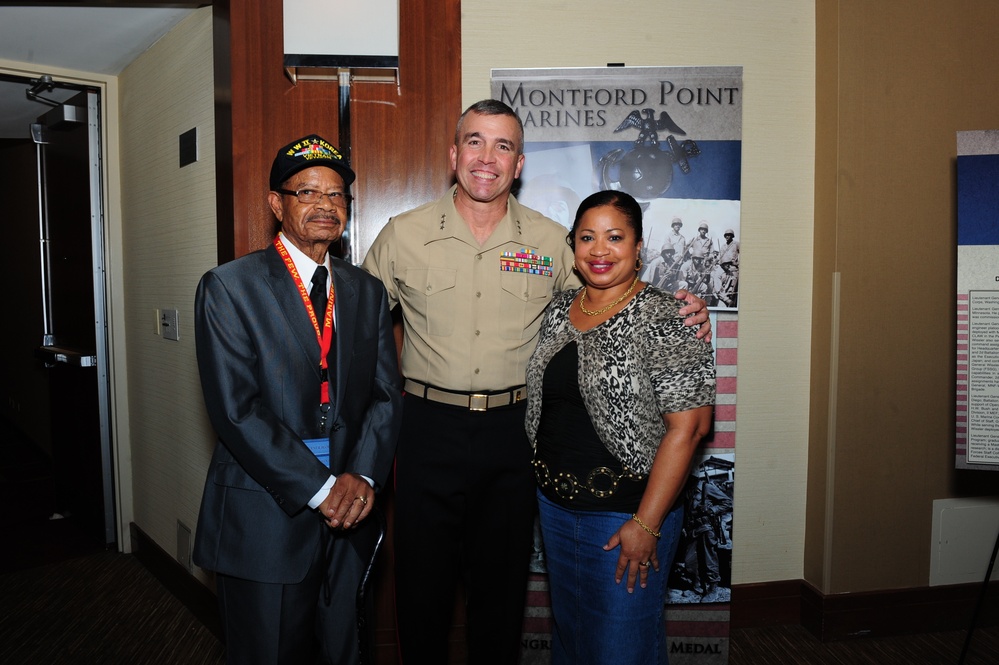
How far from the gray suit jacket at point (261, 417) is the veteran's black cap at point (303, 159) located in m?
0.21

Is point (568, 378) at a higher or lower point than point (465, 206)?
lower

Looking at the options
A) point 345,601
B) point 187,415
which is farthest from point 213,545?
point 187,415

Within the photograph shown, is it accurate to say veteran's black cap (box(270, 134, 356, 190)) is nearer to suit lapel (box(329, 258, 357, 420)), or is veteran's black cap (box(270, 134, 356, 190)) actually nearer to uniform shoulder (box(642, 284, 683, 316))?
suit lapel (box(329, 258, 357, 420))

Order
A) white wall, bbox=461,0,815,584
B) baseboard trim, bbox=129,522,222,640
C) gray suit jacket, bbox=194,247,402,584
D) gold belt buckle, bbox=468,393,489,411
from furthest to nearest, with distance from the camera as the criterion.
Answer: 1. baseboard trim, bbox=129,522,222,640
2. white wall, bbox=461,0,815,584
3. gold belt buckle, bbox=468,393,489,411
4. gray suit jacket, bbox=194,247,402,584

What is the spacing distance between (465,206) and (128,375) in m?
2.55

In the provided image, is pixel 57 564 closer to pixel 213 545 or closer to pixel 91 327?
pixel 91 327

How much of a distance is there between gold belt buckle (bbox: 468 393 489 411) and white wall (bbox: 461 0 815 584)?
1.30 metres

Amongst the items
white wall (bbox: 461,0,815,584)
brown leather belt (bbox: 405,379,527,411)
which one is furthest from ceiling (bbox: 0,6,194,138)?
brown leather belt (bbox: 405,379,527,411)

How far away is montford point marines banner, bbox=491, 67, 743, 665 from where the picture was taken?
265cm

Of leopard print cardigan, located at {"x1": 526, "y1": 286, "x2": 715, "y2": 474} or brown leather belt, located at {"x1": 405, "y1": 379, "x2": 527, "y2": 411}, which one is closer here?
leopard print cardigan, located at {"x1": 526, "y1": 286, "x2": 715, "y2": 474}

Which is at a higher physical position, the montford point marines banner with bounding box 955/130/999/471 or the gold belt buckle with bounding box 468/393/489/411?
the montford point marines banner with bounding box 955/130/999/471

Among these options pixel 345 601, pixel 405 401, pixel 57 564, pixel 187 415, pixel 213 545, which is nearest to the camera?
pixel 213 545

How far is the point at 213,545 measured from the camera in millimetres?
1708

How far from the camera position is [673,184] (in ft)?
8.77
